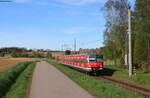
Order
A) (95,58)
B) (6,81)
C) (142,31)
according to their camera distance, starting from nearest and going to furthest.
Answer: (6,81) < (95,58) < (142,31)

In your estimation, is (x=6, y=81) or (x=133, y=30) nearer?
(x=6, y=81)

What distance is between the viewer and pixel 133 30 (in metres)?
43.1

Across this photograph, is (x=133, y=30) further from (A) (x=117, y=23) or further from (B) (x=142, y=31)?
(B) (x=142, y=31)

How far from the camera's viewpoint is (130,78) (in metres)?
24.0

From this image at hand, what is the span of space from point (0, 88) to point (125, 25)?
1222 inches

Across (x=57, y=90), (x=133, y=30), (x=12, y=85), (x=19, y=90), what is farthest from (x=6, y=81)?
(x=133, y=30)

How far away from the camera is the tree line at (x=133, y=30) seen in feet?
111

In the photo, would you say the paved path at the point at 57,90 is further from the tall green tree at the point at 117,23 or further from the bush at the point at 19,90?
the tall green tree at the point at 117,23

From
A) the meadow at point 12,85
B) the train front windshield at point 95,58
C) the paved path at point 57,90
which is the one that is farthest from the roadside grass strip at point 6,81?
the train front windshield at point 95,58

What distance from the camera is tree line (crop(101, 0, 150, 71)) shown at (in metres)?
33.9

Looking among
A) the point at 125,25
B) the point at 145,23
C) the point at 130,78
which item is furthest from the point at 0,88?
the point at 125,25

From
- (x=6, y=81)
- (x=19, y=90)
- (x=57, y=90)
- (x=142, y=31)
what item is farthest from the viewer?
(x=142, y=31)

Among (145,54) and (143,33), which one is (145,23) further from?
(145,54)

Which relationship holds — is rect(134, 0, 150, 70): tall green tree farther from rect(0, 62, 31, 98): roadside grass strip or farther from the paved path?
rect(0, 62, 31, 98): roadside grass strip
